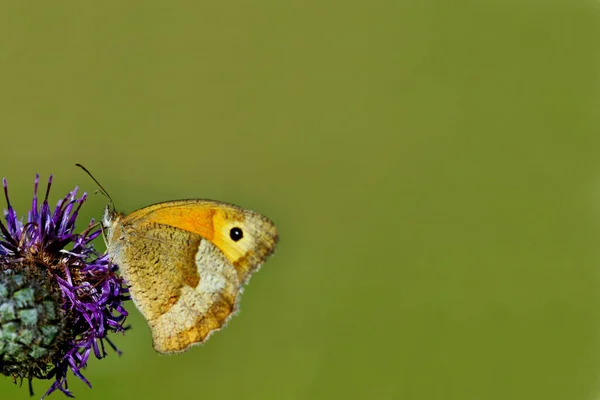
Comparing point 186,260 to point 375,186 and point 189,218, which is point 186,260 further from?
point 375,186

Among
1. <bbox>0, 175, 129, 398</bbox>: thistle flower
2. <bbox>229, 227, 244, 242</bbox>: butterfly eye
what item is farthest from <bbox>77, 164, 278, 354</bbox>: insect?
<bbox>0, 175, 129, 398</bbox>: thistle flower

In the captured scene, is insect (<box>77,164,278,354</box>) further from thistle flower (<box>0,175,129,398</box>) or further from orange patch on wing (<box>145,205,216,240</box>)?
thistle flower (<box>0,175,129,398</box>)

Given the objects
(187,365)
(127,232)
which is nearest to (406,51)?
(187,365)

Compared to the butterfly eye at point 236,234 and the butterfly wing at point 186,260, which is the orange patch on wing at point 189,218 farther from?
the butterfly eye at point 236,234

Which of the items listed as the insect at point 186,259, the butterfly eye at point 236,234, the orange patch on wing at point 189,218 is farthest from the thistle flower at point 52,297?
the butterfly eye at point 236,234

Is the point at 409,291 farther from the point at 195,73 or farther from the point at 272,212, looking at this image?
the point at 195,73

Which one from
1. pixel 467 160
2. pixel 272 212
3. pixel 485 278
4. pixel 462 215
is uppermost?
pixel 467 160

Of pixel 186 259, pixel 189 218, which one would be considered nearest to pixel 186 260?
pixel 186 259
